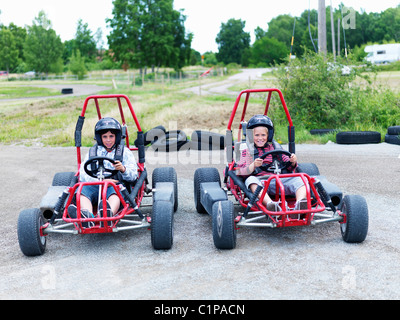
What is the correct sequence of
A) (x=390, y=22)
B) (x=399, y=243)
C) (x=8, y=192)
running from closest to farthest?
(x=399, y=243) < (x=8, y=192) < (x=390, y=22)

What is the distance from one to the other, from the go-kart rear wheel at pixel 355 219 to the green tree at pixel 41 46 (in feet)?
177

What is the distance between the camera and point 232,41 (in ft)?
346

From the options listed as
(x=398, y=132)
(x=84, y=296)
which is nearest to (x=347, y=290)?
(x=84, y=296)

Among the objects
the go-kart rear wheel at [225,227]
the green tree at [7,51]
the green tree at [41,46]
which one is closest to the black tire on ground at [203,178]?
the go-kart rear wheel at [225,227]

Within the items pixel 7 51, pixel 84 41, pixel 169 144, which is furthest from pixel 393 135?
pixel 84 41

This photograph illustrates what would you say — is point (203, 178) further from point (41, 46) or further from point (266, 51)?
point (266, 51)

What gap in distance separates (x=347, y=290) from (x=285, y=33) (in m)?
90.1

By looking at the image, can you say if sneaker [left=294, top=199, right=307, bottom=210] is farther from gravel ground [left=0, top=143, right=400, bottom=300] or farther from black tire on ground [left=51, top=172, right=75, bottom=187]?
black tire on ground [left=51, top=172, right=75, bottom=187]

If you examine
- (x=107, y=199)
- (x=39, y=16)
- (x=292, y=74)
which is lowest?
(x=107, y=199)

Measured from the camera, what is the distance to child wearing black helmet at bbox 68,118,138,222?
204 inches

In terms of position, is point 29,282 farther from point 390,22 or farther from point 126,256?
point 390,22

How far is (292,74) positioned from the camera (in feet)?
43.7

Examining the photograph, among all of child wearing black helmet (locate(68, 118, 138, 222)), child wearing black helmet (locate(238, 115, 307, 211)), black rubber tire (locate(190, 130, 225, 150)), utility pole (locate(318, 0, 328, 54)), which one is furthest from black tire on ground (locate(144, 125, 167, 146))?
utility pole (locate(318, 0, 328, 54))

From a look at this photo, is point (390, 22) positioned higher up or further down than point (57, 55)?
higher up
